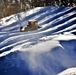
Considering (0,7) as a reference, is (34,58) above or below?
above

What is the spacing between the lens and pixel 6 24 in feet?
17.0

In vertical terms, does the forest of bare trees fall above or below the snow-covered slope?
below

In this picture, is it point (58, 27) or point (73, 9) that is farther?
point (73, 9)

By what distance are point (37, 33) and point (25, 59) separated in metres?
1.15

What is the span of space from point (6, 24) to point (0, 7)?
590 cm

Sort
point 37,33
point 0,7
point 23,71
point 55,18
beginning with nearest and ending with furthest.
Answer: point 23,71 → point 37,33 → point 55,18 → point 0,7

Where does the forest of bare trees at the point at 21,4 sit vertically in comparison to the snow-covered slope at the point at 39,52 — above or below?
below

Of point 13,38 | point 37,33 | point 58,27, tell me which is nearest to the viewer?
point 13,38

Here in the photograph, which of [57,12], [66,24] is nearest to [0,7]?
[57,12]

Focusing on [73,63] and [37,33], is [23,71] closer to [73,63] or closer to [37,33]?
[73,63]

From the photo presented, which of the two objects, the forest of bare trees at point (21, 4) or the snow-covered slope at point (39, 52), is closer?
the snow-covered slope at point (39, 52)

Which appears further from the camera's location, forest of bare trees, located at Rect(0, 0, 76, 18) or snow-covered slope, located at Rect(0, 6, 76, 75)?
forest of bare trees, located at Rect(0, 0, 76, 18)

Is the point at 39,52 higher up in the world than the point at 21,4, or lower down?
higher up

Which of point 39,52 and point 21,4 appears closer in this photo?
point 39,52
